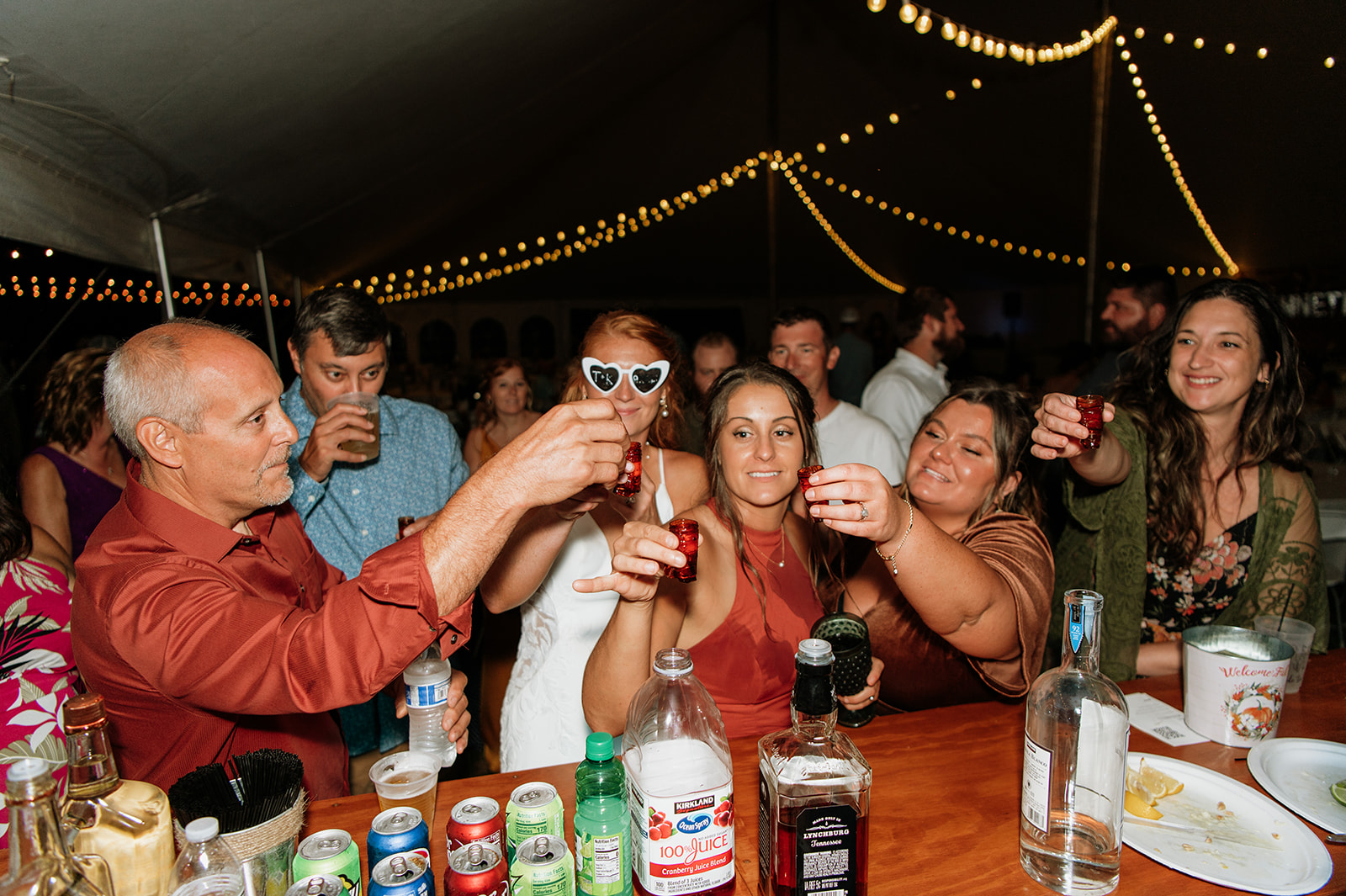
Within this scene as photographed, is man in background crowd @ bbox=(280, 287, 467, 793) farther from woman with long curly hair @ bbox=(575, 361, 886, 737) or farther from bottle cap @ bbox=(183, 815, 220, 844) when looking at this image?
bottle cap @ bbox=(183, 815, 220, 844)

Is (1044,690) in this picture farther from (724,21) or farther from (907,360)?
(724,21)

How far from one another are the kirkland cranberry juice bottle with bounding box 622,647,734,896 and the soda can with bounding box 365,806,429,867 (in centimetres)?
28

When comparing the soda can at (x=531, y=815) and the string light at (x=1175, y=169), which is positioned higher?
the string light at (x=1175, y=169)

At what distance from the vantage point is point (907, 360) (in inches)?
180

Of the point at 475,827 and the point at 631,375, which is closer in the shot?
the point at 475,827

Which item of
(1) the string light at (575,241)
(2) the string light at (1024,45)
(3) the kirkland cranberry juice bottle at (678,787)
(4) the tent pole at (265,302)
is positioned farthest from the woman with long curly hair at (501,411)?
(1) the string light at (575,241)

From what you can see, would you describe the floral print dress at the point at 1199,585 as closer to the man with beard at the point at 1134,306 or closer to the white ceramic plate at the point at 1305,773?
the white ceramic plate at the point at 1305,773

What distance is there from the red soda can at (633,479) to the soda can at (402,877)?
75cm

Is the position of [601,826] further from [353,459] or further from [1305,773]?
[353,459]

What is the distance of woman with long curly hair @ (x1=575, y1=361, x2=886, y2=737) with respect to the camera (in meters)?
1.49

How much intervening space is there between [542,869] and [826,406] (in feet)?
10.3

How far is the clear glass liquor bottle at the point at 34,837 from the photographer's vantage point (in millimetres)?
720

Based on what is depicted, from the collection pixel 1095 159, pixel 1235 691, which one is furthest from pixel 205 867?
pixel 1095 159

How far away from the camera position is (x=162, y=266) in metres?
3.30
